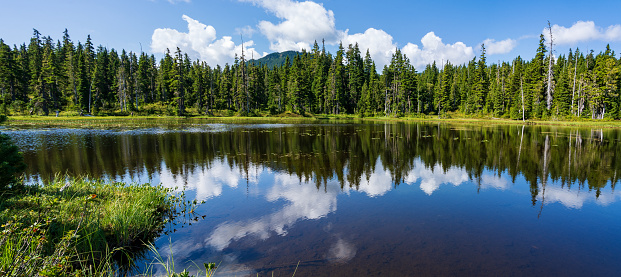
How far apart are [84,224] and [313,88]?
283 ft

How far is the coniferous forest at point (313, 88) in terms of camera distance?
6094cm

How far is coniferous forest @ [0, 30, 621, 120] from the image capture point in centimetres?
6094

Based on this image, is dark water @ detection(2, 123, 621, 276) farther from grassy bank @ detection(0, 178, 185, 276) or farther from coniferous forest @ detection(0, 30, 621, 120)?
coniferous forest @ detection(0, 30, 621, 120)

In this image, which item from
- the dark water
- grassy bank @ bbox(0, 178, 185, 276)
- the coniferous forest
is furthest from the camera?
the coniferous forest

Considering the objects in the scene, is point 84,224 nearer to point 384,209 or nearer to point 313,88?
point 384,209

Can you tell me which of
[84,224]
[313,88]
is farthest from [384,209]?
[313,88]

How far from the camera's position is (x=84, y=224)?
615cm

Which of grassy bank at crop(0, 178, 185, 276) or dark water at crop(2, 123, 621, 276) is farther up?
grassy bank at crop(0, 178, 185, 276)

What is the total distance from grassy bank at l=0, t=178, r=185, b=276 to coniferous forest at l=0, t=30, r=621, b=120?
225ft

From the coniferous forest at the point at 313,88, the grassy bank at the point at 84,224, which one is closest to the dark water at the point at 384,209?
the grassy bank at the point at 84,224

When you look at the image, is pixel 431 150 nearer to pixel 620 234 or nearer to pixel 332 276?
pixel 620 234

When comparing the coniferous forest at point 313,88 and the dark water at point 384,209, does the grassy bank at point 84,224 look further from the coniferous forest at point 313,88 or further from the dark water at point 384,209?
the coniferous forest at point 313,88

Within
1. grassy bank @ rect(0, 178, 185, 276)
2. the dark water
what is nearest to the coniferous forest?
the dark water

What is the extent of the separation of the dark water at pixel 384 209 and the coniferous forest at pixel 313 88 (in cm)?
5266
